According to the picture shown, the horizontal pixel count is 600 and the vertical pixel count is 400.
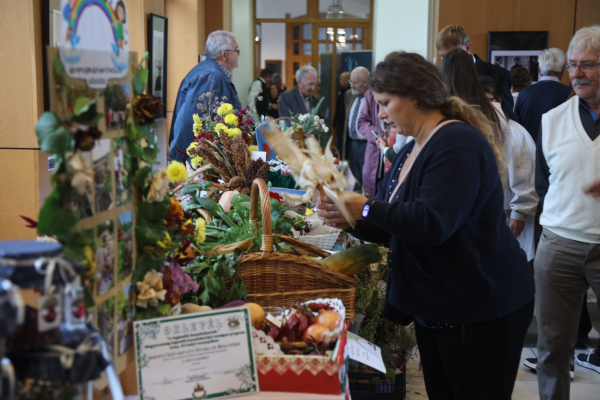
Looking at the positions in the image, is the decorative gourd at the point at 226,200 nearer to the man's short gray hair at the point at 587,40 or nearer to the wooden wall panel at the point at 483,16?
the man's short gray hair at the point at 587,40

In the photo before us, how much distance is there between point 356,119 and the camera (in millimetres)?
6387

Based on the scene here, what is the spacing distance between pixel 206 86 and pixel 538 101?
2.18m

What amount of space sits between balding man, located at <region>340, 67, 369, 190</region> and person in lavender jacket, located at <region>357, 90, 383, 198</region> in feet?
0.34

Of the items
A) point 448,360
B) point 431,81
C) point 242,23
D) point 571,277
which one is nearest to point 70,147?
point 431,81

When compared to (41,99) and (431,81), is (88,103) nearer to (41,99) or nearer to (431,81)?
(431,81)

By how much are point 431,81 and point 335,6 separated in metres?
8.34

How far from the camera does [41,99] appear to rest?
306 centimetres

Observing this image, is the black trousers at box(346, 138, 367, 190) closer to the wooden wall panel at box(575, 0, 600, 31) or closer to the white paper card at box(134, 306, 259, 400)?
the wooden wall panel at box(575, 0, 600, 31)

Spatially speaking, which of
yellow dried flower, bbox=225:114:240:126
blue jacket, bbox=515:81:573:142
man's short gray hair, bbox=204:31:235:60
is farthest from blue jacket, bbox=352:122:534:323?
man's short gray hair, bbox=204:31:235:60

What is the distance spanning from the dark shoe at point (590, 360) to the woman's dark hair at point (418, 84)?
2.05m

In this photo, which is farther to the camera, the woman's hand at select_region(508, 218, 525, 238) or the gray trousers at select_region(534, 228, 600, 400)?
the woman's hand at select_region(508, 218, 525, 238)

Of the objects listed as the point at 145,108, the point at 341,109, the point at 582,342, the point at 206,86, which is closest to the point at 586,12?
the point at 341,109

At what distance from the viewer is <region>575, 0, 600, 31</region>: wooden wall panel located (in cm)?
652

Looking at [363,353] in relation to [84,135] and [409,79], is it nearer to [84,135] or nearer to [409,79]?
[409,79]
